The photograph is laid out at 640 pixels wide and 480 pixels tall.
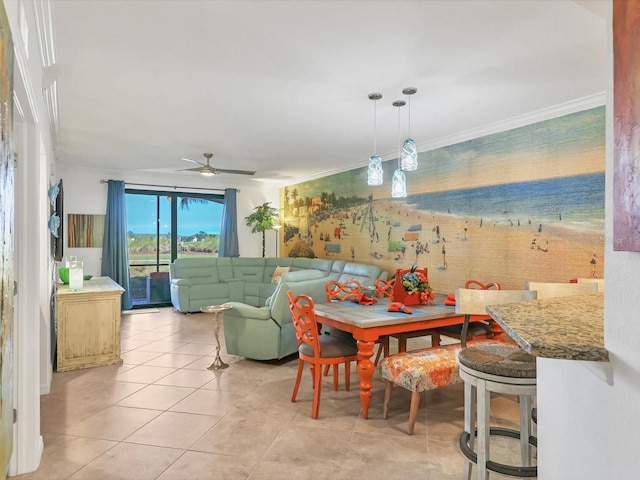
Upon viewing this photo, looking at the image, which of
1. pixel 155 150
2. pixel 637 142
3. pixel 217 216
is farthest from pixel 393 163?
pixel 637 142

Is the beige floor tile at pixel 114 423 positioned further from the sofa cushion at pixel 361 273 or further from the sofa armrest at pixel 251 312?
the sofa cushion at pixel 361 273

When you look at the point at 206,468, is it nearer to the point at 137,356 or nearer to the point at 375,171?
the point at 375,171

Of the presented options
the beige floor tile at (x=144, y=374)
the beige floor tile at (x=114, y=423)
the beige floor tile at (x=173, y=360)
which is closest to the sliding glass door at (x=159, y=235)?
the beige floor tile at (x=173, y=360)

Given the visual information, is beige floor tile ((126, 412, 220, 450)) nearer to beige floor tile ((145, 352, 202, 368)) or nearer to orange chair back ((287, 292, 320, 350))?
orange chair back ((287, 292, 320, 350))

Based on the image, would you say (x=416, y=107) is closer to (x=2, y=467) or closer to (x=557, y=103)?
(x=557, y=103)

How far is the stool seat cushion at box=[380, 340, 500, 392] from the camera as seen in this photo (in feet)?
8.74

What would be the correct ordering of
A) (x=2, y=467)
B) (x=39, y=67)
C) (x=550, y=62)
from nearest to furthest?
(x=2, y=467) < (x=39, y=67) < (x=550, y=62)

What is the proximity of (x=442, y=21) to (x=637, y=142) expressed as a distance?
1832 millimetres

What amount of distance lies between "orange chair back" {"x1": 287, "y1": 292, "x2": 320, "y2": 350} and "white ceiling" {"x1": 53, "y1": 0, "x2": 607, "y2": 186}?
1.73 metres

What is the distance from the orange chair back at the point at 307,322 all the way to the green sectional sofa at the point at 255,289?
2.83ft

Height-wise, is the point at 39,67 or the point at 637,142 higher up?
the point at 39,67

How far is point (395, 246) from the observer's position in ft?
19.0

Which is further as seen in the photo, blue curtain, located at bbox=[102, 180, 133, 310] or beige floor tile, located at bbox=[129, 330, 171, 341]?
blue curtain, located at bbox=[102, 180, 133, 310]

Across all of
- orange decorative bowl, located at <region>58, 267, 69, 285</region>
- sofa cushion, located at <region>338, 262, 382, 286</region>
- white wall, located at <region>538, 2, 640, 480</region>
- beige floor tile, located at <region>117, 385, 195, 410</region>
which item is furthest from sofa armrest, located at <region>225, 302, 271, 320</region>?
white wall, located at <region>538, 2, 640, 480</region>
